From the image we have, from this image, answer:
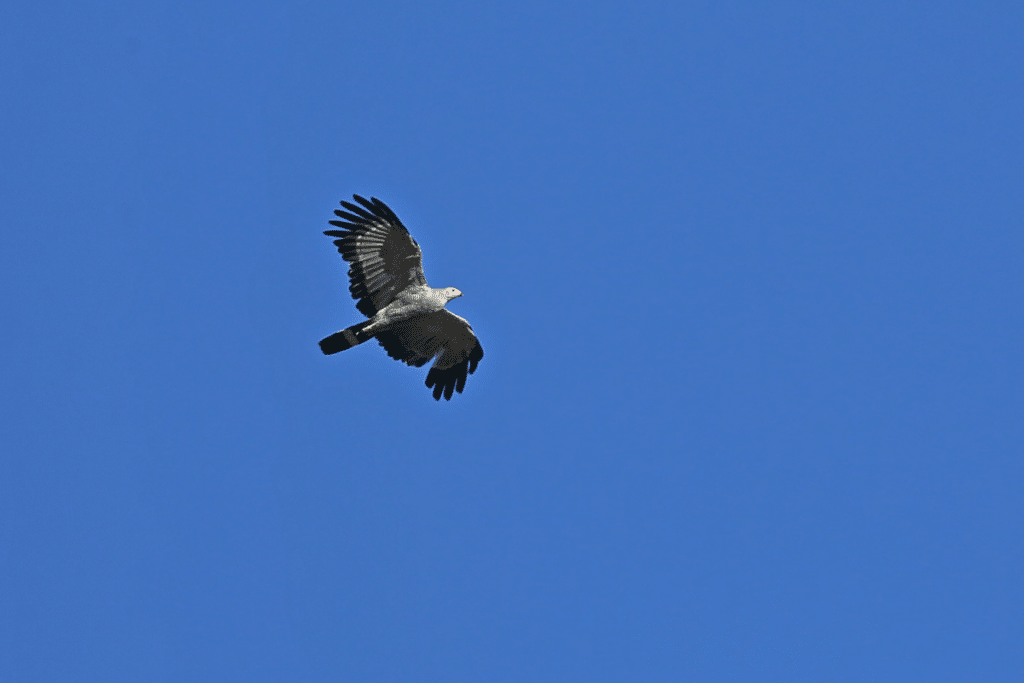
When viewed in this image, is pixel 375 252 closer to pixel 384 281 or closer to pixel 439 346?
pixel 384 281

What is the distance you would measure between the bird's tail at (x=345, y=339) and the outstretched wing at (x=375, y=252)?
45cm

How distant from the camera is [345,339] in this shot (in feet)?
89.5

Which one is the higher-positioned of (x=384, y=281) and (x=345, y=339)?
(x=384, y=281)

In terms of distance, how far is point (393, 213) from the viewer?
27.1 metres

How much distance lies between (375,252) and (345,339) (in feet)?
6.92

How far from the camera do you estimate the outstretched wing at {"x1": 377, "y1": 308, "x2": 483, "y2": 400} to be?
92.8ft

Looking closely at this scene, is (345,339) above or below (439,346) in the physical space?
below

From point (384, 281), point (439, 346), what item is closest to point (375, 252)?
point (384, 281)

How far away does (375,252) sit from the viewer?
2733 centimetres

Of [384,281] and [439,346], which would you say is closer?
[384,281]

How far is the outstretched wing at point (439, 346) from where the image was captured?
2830cm

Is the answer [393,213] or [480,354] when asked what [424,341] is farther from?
[393,213]

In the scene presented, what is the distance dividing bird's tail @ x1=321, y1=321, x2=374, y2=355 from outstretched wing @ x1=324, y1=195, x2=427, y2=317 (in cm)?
45

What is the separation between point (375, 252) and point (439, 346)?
306cm
